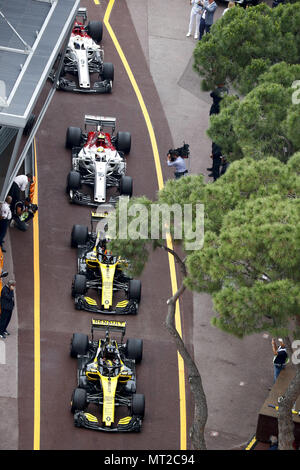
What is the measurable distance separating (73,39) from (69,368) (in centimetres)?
1447

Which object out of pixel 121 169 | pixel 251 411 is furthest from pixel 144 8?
pixel 251 411

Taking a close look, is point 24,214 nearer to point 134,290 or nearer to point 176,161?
point 134,290

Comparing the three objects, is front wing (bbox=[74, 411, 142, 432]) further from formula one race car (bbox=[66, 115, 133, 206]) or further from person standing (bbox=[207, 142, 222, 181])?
person standing (bbox=[207, 142, 222, 181])

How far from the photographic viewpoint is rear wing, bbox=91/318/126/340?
2848cm

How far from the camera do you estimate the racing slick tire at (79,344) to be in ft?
92.8

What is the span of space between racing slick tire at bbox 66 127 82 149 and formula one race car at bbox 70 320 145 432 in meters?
8.15

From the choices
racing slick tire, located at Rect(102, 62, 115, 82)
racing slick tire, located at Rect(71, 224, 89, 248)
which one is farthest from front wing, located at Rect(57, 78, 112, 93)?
racing slick tire, located at Rect(71, 224, 89, 248)

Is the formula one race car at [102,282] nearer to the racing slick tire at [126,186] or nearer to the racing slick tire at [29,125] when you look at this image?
the racing slick tire at [126,186]

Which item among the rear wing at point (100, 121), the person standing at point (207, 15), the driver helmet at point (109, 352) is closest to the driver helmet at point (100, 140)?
the rear wing at point (100, 121)

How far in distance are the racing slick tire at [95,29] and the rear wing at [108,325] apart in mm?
15183

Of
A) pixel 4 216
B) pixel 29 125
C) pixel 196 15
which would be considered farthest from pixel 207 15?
pixel 4 216

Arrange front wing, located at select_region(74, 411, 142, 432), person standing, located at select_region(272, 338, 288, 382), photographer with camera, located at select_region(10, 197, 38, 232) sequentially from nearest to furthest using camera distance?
front wing, located at select_region(74, 411, 142, 432) < person standing, located at select_region(272, 338, 288, 382) < photographer with camera, located at select_region(10, 197, 38, 232)

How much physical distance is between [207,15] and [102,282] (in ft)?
47.9
